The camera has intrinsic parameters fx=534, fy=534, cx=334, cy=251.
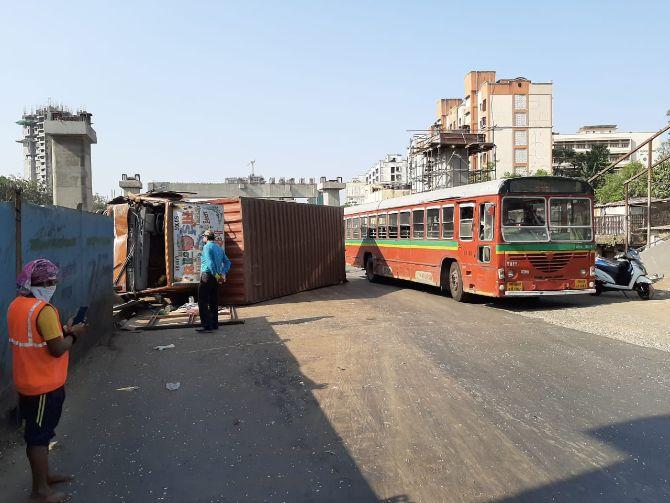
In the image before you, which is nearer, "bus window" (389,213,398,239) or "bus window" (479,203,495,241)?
"bus window" (479,203,495,241)

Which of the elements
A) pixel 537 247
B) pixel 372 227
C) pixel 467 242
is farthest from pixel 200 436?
pixel 372 227

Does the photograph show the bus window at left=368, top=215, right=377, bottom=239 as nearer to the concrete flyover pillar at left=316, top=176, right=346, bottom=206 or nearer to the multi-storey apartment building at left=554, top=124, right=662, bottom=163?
the concrete flyover pillar at left=316, top=176, right=346, bottom=206

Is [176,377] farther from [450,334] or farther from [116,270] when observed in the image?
[116,270]

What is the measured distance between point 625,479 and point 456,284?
9858 millimetres

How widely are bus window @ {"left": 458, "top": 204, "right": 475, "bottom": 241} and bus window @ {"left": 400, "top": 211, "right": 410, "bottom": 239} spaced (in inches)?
128

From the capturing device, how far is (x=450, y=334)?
9.05 meters

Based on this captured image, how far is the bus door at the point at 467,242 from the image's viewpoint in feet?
41.0

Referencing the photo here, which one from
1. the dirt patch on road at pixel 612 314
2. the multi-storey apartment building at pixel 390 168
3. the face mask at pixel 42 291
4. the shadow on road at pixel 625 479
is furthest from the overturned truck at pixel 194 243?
the multi-storey apartment building at pixel 390 168

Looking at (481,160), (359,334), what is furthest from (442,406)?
(481,160)

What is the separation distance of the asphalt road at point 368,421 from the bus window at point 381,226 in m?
9.52

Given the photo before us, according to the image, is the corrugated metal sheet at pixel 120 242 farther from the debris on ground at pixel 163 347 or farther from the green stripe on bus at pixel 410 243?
the green stripe on bus at pixel 410 243

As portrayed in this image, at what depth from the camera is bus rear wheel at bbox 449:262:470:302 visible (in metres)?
13.3

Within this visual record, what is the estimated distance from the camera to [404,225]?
16562 millimetres

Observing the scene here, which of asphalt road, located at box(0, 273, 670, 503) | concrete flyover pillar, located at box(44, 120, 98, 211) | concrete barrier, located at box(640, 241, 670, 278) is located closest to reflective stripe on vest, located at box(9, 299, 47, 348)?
asphalt road, located at box(0, 273, 670, 503)
